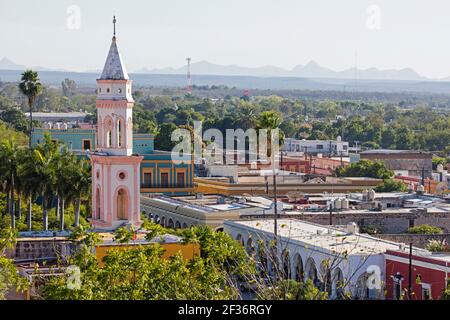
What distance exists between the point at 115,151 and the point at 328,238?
18.4ft

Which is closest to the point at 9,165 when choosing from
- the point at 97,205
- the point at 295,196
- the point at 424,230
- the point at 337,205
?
the point at 97,205

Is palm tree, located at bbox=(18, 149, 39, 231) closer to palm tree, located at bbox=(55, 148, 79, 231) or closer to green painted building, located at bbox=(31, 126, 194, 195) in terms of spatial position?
palm tree, located at bbox=(55, 148, 79, 231)

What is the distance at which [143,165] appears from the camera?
A: 58531mm

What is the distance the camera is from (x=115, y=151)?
3644 centimetres

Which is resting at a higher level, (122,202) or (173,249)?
(122,202)

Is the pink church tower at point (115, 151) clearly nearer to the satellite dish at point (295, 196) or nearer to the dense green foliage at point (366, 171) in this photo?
the satellite dish at point (295, 196)

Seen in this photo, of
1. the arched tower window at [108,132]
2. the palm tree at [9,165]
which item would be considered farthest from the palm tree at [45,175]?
the arched tower window at [108,132]

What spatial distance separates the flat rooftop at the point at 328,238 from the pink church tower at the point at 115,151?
3297 mm

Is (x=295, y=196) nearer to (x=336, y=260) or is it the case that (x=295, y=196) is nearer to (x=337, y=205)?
(x=337, y=205)

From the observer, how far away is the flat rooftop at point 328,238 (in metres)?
33.4

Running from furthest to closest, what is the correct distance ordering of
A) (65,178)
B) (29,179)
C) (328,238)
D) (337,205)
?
(337,205), (29,179), (65,178), (328,238)
